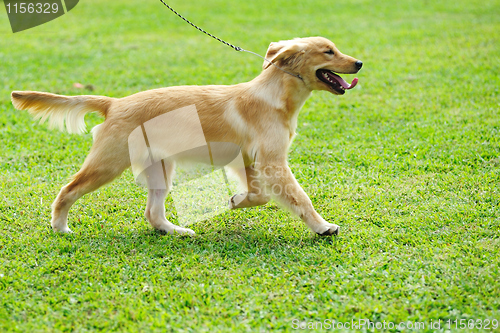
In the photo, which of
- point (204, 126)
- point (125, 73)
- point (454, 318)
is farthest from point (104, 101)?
point (125, 73)

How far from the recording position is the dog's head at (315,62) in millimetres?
4559

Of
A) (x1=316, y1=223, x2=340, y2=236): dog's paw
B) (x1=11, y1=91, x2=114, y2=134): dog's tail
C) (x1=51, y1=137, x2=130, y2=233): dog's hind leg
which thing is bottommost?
(x1=316, y1=223, x2=340, y2=236): dog's paw

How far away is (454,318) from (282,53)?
2464mm

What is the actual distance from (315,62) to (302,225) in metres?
1.48

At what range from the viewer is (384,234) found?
15.1ft

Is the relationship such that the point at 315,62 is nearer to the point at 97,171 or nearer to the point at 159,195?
the point at 159,195

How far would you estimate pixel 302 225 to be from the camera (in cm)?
491

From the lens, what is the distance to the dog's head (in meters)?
4.56

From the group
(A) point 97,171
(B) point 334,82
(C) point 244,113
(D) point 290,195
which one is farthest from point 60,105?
(B) point 334,82

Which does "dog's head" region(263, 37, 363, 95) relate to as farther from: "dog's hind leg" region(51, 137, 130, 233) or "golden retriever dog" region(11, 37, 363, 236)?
"dog's hind leg" region(51, 137, 130, 233)

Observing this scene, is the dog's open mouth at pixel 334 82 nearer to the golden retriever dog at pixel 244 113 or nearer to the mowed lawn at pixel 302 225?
the golden retriever dog at pixel 244 113

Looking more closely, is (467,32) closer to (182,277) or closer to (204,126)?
(204,126)

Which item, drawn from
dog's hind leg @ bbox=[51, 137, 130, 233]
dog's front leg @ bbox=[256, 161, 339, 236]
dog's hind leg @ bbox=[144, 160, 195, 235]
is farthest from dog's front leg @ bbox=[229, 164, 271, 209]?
dog's hind leg @ bbox=[51, 137, 130, 233]

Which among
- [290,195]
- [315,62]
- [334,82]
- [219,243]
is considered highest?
[315,62]
